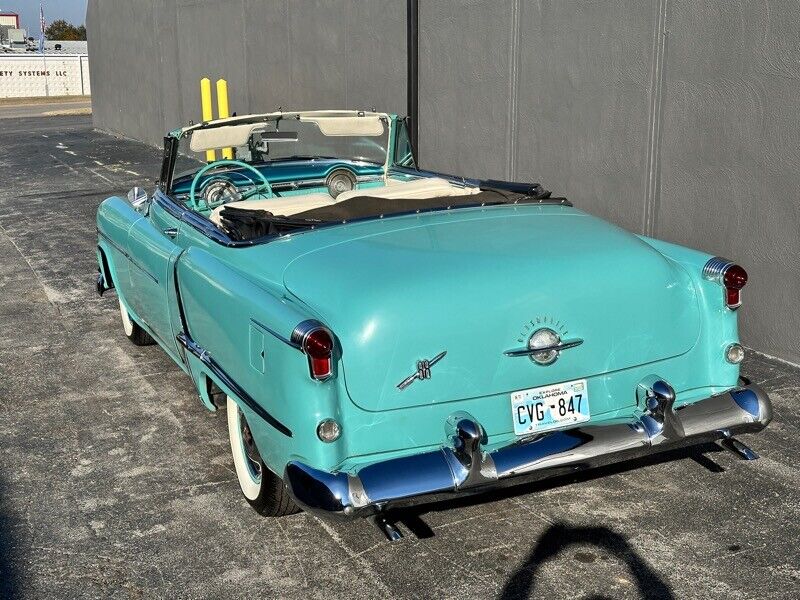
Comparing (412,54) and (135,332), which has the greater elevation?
(412,54)

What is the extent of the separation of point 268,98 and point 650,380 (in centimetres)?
1080

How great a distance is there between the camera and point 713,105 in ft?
21.3

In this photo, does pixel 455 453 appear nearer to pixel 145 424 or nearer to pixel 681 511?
pixel 681 511

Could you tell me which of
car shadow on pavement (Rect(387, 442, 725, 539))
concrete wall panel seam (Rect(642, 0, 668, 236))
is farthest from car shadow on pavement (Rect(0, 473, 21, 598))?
concrete wall panel seam (Rect(642, 0, 668, 236))

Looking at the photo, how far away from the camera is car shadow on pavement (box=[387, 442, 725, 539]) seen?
162 inches

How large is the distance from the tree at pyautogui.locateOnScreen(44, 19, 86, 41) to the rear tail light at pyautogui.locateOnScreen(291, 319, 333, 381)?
112 m

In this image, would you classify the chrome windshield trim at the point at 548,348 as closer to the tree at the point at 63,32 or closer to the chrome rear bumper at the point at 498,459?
the chrome rear bumper at the point at 498,459

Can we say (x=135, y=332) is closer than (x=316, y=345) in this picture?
No

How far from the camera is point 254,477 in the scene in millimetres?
4297

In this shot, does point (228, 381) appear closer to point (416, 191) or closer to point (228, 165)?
point (416, 191)

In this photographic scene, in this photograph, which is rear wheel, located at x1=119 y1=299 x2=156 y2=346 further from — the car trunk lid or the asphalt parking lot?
the car trunk lid

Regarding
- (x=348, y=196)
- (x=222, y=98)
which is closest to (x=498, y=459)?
(x=348, y=196)

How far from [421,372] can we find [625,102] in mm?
4264

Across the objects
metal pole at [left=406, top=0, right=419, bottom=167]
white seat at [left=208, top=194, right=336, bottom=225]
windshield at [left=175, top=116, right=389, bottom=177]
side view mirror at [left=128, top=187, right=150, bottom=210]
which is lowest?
side view mirror at [left=128, top=187, right=150, bottom=210]
